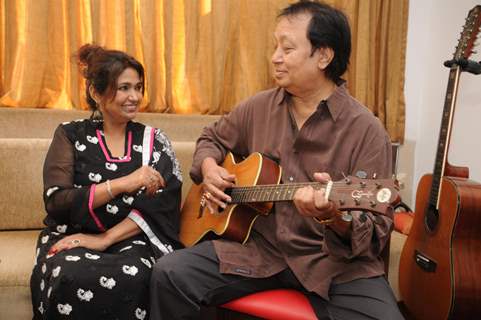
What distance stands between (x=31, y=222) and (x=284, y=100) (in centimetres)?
137

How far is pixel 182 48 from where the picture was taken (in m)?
2.70

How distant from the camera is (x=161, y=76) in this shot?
2664 millimetres

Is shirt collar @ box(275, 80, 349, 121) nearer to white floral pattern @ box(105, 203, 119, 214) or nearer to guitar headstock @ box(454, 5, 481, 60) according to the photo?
guitar headstock @ box(454, 5, 481, 60)

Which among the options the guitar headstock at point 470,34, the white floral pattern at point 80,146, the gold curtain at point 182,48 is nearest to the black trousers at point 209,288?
the white floral pattern at point 80,146

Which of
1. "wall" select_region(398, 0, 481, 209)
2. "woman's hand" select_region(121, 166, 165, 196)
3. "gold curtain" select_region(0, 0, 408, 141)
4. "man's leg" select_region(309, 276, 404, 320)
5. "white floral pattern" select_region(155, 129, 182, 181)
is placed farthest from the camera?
"wall" select_region(398, 0, 481, 209)

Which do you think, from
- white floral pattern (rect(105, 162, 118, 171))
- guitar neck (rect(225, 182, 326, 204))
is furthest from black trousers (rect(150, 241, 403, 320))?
white floral pattern (rect(105, 162, 118, 171))

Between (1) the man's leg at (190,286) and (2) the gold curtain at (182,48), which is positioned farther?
(2) the gold curtain at (182,48)

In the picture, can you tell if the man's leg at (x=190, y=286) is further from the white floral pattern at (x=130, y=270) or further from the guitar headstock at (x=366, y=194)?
the guitar headstock at (x=366, y=194)

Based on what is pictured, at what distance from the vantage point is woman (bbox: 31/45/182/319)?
1558mm

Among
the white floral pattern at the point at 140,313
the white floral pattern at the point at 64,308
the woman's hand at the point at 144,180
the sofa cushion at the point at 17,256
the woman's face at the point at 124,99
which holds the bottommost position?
the white floral pattern at the point at 140,313

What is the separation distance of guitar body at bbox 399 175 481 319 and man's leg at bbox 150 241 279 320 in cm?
67

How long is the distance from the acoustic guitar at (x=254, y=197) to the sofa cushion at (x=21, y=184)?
74 cm

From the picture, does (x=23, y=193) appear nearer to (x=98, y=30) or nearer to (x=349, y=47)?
(x=98, y=30)

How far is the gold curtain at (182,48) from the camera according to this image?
2418 millimetres
